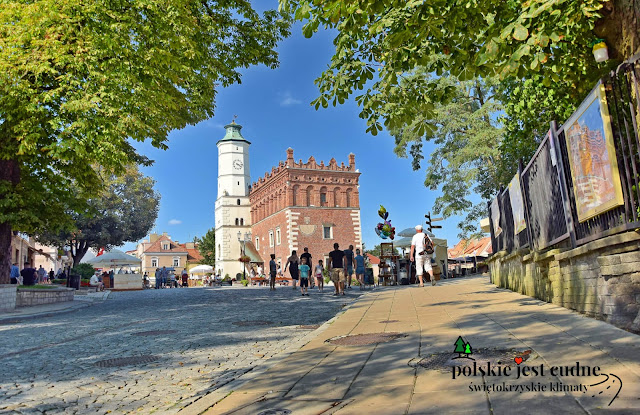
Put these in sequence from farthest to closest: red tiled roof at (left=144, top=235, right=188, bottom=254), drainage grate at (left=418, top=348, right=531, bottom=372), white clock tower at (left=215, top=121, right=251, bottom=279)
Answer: red tiled roof at (left=144, top=235, right=188, bottom=254) < white clock tower at (left=215, top=121, right=251, bottom=279) < drainage grate at (left=418, top=348, right=531, bottom=372)

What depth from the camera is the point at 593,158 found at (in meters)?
4.52

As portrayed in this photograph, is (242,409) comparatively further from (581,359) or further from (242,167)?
(242,167)

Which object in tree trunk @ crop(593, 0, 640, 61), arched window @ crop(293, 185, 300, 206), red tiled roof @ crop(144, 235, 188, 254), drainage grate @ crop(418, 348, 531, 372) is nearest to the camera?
drainage grate @ crop(418, 348, 531, 372)

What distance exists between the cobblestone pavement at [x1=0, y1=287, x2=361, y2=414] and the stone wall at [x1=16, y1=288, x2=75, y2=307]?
5.74 meters

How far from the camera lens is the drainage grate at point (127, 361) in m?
4.98

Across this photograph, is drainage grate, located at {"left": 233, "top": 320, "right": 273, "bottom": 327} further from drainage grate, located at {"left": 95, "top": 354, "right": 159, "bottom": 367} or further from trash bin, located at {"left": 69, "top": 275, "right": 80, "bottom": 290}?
trash bin, located at {"left": 69, "top": 275, "right": 80, "bottom": 290}

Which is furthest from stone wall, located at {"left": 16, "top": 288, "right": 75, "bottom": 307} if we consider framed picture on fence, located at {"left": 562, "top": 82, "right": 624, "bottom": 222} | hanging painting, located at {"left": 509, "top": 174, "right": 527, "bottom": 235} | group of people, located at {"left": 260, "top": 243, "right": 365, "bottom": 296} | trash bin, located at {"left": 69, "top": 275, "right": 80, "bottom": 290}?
framed picture on fence, located at {"left": 562, "top": 82, "right": 624, "bottom": 222}

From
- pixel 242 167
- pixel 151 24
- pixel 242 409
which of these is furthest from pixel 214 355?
pixel 242 167

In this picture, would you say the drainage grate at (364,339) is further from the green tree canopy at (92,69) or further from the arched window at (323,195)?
the arched window at (323,195)

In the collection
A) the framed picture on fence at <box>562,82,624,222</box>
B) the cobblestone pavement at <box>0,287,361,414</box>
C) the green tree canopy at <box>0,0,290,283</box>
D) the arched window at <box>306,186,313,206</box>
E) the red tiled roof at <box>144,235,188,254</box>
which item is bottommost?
the cobblestone pavement at <box>0,287,361,414</box>

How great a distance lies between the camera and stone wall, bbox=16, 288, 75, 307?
14672mm

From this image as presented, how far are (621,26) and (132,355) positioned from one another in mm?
6292

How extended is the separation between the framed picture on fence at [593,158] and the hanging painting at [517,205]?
2.92m

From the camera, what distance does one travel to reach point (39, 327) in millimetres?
9336
